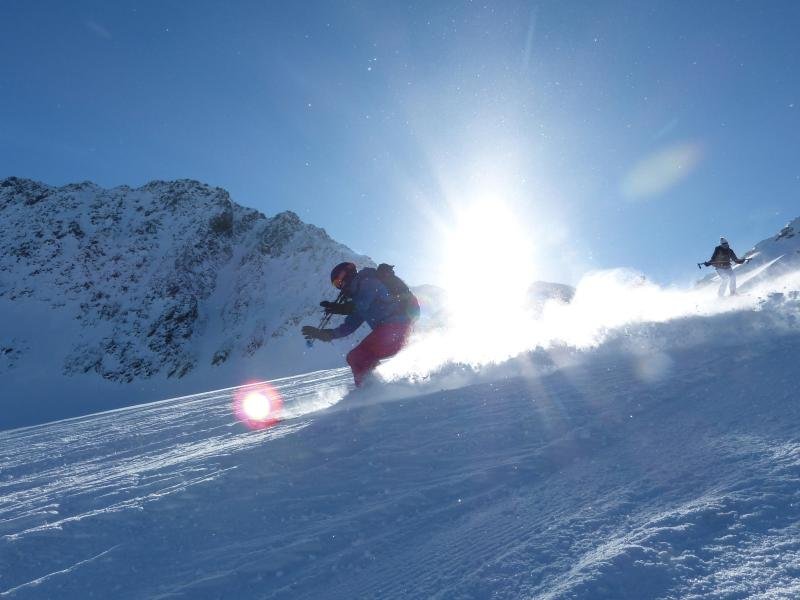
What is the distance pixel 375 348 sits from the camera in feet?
26.5

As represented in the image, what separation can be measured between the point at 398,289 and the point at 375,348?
4.12 feet

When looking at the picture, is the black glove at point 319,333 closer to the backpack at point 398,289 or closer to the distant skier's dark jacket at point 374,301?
the distant skier's dark jacket at point 374,301

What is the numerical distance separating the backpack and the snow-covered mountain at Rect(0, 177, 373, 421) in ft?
204

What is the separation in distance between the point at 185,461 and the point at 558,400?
3.49 meters

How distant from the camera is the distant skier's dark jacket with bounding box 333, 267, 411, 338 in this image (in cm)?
838

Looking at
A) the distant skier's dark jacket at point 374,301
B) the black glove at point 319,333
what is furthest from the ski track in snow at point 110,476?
the distant skier's dark jacket at point 374,301

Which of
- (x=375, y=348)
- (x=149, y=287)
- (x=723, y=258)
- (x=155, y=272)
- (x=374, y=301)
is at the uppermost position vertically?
(x=155, y=272)

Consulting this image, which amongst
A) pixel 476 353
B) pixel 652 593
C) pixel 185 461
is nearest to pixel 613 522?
pixel 652 593

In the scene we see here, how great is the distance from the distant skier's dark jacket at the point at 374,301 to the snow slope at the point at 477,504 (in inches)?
143

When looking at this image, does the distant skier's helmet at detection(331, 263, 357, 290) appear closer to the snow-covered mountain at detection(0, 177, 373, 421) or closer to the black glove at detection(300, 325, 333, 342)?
the black glove at detection(300, 325, 333, 342)

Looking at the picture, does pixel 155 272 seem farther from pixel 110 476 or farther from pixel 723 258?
pixel 110 476

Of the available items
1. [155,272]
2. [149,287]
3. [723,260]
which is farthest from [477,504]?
[155,272]

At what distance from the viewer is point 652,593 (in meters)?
1.46

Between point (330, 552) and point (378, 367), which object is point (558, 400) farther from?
point (378, 367)
